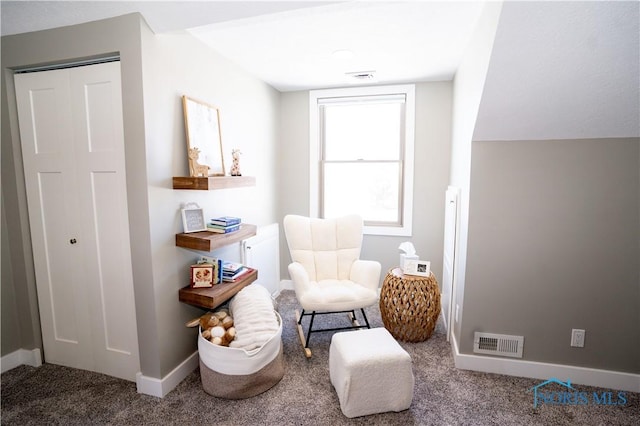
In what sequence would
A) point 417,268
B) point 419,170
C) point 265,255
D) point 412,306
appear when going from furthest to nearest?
point 419,170
point 265,255
point 417,268
point 412,306

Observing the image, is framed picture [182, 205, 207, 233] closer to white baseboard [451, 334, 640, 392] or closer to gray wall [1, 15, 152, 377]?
gray wall [1, 15, 152, 377]

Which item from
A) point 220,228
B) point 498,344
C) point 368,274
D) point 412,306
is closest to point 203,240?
point 220,228

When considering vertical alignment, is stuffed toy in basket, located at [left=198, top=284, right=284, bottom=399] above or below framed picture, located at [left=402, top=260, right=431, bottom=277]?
below

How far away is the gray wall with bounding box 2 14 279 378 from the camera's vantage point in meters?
1.81

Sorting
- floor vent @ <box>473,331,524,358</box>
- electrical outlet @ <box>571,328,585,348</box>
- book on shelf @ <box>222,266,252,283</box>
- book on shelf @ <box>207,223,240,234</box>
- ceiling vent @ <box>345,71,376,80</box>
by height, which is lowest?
floor vent @ <box>473,331,524,358</box>

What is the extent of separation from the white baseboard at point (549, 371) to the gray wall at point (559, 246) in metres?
0.04

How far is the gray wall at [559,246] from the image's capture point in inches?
77.2

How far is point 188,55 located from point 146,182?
3.07 ft

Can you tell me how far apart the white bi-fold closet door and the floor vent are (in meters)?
2.28

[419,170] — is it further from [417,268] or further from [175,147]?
[175,147]

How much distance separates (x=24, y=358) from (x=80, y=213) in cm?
119

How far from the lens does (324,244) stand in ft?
9.50

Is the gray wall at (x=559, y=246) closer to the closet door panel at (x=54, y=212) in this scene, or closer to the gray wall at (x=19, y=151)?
the gray wall at (x=19, y=151)

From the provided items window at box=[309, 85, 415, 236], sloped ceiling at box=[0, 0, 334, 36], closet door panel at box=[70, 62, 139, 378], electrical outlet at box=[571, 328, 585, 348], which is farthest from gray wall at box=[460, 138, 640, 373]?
closet door panel at box=[70, 62, 139, 378]
